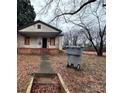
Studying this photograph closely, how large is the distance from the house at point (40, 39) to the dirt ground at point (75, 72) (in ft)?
0.15

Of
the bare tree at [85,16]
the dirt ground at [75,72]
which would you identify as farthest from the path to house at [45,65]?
the bare tree at [85,16]

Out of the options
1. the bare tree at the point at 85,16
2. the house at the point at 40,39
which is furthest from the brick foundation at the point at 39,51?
the bare tree at the point at 85,16

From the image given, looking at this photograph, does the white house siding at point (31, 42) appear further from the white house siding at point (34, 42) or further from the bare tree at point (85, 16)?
the bare tree at point (85, 16)

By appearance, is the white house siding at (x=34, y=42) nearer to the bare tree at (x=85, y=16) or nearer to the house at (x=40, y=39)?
the house at (x=40, y=39)

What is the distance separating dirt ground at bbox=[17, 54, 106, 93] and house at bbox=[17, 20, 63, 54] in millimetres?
47

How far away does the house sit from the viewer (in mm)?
1379

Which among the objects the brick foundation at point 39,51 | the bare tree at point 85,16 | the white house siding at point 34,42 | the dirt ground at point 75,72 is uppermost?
the bare tree at point 85,16

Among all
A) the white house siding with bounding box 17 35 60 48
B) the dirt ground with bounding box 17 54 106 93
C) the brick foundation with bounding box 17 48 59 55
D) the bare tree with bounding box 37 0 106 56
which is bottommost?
the dirt ground with bounding box 17 54 106 93

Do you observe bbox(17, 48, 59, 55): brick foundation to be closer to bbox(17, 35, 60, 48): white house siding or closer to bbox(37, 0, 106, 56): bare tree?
bbox(17, 35, 60, 48): white house siding

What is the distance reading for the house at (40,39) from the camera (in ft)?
4.52

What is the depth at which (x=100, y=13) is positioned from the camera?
1455mm

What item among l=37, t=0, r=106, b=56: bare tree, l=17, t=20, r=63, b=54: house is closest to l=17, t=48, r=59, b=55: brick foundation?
l=17, t=20, r=63, b=54: house

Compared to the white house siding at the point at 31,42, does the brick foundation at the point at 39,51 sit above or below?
below
